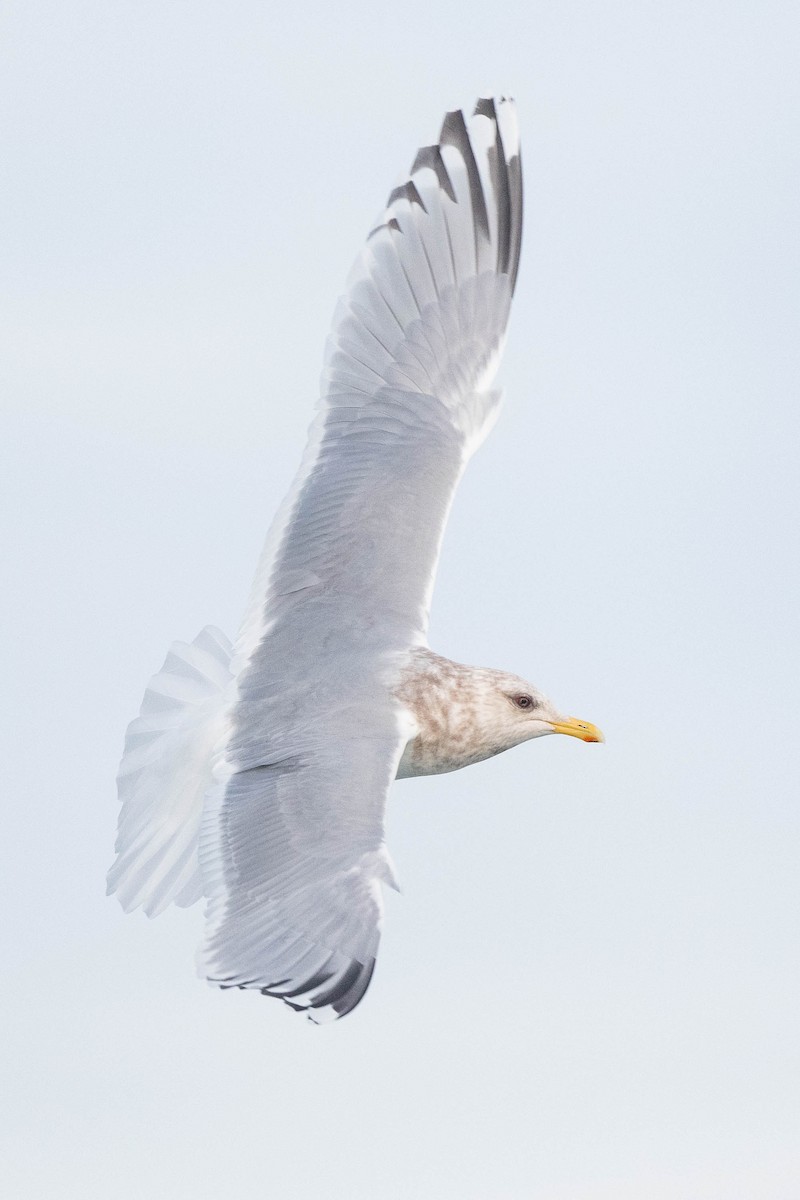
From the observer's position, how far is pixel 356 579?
230 inches

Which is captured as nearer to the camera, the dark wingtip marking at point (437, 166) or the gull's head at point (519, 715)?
the gull's head at point (519, 715)

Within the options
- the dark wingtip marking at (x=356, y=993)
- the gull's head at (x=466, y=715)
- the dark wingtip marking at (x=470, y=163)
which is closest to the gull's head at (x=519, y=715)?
the gull's head at (x=466, y=715)

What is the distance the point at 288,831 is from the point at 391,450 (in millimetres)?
1617

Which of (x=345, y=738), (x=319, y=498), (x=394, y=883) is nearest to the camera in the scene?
(x=394, y=883)

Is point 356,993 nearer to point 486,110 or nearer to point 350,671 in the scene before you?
point 350,671

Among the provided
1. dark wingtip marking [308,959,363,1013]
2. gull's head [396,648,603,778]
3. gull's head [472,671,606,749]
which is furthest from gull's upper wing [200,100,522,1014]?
gull's head [472,671,606,749]

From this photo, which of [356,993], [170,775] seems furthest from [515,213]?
[356,993]

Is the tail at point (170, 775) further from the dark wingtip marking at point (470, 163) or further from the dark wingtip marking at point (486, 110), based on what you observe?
the dark wingtip marking at point (486, 110)

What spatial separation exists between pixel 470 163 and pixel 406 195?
0.87 feet

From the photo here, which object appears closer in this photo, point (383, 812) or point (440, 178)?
point (383, 812)

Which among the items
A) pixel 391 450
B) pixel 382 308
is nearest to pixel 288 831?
pixel 391 450

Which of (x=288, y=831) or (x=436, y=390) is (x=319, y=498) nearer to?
(x=436, y=390)

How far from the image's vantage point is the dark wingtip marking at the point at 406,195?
6.49 metres

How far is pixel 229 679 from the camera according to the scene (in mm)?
6117
